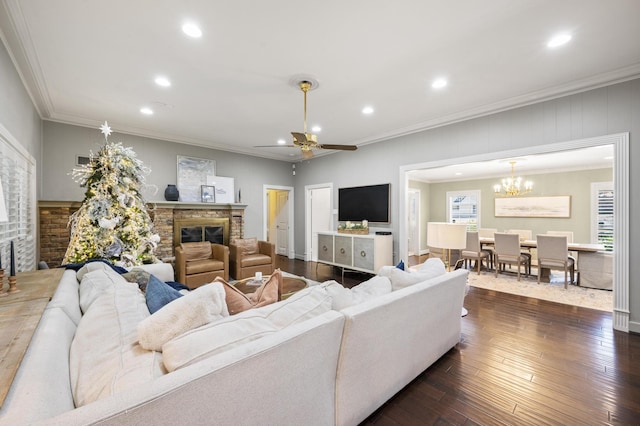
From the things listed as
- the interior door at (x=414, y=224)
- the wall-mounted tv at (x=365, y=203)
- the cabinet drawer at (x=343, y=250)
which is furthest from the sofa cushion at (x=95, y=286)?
the interior door at (x=414, y=224)

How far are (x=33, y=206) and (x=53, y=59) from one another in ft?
6.74

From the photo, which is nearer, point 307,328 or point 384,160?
point 307,328

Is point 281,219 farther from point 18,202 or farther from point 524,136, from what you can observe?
point 524,136

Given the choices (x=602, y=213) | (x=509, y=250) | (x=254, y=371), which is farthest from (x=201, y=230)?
(x=602, y=213)

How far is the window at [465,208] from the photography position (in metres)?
8.20

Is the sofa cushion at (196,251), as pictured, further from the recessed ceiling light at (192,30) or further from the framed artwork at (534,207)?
A: the framed artwork at (534,207)

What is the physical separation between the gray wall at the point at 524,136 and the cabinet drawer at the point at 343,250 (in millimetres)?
859

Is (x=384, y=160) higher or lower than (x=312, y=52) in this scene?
lower

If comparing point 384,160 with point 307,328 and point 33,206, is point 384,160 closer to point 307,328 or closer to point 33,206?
point 307,328

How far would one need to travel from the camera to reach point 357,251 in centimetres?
512

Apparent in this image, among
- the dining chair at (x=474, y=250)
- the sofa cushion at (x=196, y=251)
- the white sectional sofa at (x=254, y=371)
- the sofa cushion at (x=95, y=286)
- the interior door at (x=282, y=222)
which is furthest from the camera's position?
the interior door at (x=282, y=222)

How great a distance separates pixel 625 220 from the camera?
9.66 ft

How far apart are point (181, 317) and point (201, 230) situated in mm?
4592

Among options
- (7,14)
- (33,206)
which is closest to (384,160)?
(7,14)
